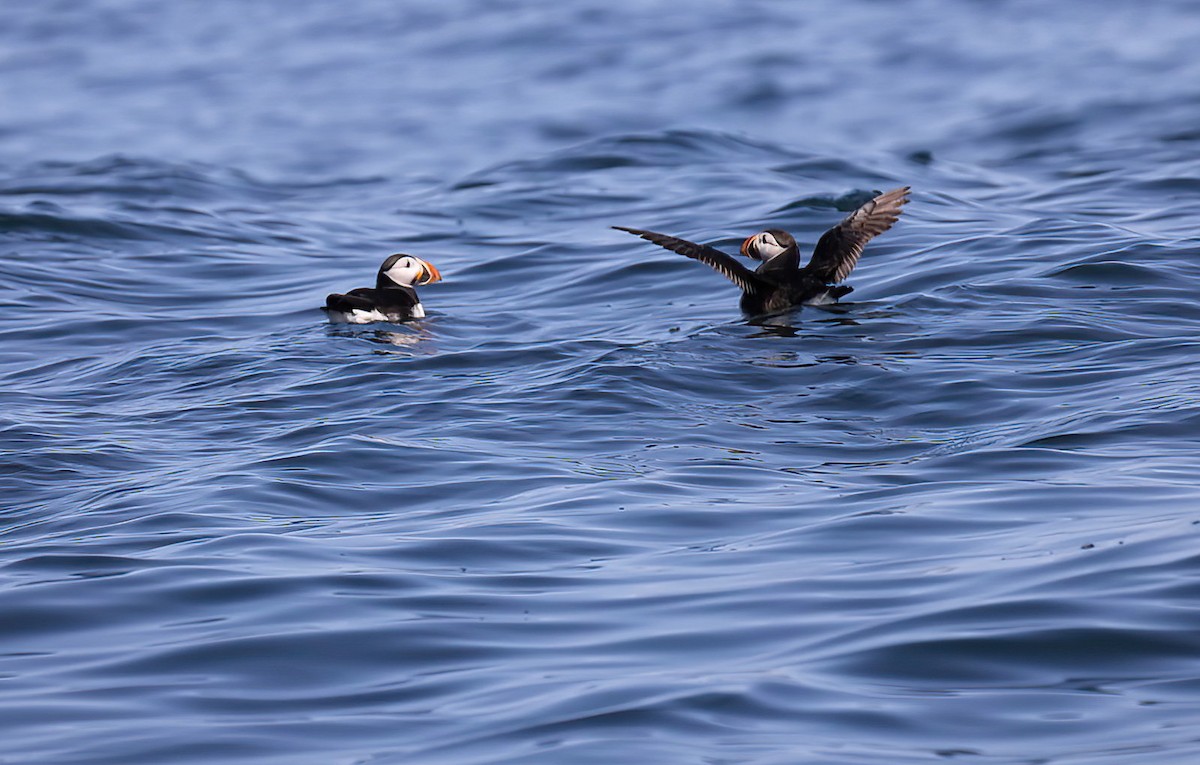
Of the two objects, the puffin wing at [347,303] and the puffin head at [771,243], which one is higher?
the puffin head at [771,243]

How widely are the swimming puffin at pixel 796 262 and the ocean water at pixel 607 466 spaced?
0.29 m

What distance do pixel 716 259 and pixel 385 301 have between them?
2.47m

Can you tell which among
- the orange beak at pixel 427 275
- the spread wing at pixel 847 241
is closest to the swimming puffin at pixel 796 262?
the spread wing at pixel 847 241

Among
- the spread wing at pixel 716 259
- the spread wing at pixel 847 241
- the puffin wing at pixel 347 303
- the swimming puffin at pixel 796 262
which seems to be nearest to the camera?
the spread wing at pixel 716 259

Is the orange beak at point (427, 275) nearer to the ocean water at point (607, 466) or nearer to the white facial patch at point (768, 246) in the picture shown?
the ocean water at point (607, 466)

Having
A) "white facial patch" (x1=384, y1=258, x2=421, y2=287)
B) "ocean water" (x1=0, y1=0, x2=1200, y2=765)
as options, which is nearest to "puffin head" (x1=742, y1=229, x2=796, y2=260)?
"ocean water" (x1=0, y1=0, x2=1200, y2=765)

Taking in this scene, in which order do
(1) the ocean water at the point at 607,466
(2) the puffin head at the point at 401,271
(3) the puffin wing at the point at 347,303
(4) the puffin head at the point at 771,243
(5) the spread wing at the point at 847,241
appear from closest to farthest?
(1) the ocean water at the point at 607,466, (3) the puffin wing at the point at 347,303, (5) the spread wing at the point at 847,241, (4) the puffin head at the point at 771,243, (2) the puffin head at the point at 401,271

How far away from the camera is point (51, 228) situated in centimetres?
1608

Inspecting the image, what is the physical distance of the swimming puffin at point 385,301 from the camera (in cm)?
1141

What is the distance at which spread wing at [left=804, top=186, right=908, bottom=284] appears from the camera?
1151cm

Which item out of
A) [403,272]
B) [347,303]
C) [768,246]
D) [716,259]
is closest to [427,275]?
[403,272]

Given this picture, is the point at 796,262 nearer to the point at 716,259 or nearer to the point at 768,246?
the point at 768,246

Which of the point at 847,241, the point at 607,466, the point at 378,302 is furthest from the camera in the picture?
the point at 847,241

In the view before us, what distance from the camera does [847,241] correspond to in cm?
1162
